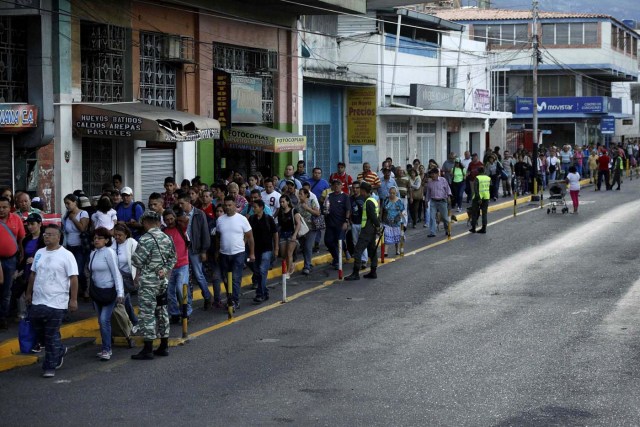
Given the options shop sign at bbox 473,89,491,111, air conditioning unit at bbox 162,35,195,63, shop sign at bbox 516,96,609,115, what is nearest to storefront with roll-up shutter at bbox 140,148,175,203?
air conditioning unit at bbox 162,35,195,63

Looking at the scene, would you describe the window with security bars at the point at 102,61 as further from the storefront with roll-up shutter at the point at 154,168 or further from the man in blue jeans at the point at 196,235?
the man in blue jeans at the point at 196,235

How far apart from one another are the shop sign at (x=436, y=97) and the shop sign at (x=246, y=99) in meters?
12.5

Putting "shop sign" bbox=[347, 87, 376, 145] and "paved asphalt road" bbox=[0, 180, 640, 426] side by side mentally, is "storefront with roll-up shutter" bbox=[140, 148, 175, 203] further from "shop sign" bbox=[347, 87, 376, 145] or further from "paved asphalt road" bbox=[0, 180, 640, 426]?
"shop sign" bbox=[347, 87, 376, 145]

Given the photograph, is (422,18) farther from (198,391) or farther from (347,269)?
(198,391)

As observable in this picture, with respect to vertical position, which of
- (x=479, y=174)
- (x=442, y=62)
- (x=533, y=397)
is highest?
(x=442, y=62)

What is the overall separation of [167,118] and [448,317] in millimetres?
8287

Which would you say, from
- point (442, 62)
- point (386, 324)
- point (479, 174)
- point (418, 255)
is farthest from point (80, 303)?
point (442, 62)

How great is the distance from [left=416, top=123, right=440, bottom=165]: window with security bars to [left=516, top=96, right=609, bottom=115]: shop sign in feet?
84.9

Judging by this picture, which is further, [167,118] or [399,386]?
[167,118]

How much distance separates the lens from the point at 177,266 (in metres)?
14.6

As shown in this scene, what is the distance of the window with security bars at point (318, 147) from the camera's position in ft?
113

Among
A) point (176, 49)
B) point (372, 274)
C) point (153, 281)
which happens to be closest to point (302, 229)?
point (372, 274)

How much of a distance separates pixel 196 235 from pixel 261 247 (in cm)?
155

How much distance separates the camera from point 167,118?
21.2m
